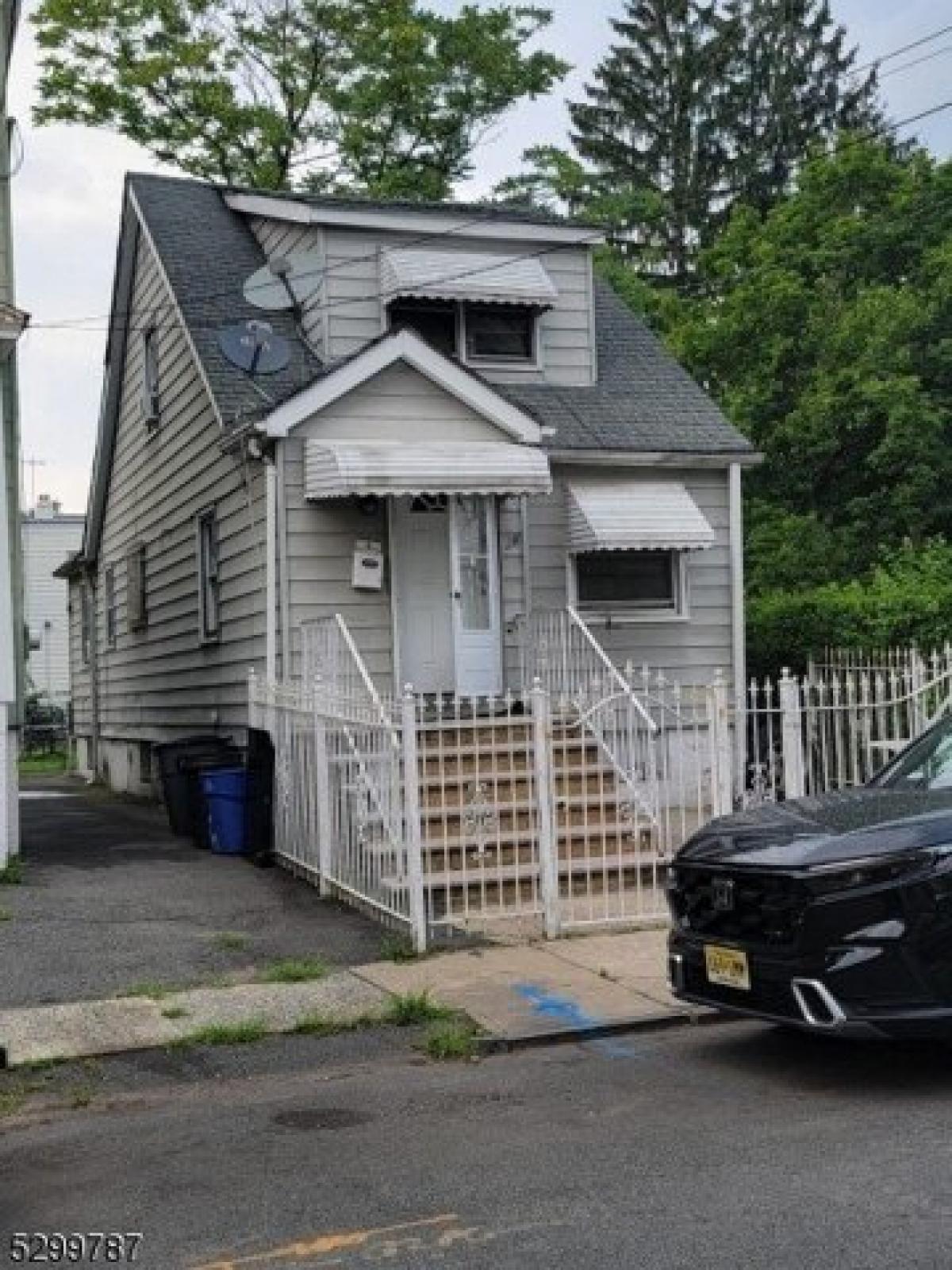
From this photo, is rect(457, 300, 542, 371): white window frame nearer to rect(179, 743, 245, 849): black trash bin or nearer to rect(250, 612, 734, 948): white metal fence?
rect(250, 612, 734, 948): white metal fence

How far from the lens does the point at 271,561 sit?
13625mm

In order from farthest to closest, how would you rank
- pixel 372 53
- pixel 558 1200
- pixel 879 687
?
pixel 372 53
pixel 879 687
pixel 558 1200

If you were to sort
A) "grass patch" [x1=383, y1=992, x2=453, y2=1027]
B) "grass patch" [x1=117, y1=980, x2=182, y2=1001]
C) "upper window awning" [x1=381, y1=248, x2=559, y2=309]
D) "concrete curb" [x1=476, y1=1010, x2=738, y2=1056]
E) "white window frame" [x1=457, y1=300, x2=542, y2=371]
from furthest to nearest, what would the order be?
"white window frame" [x1=457, y1=300, x2=542, y2=371]
"upper window awning" [x1=381, y1=248, x2=559, y2=309]
"grass patch" [x1=117, y1=980, x2=182, y2=1001]
"grass patch" [x1=383, y1=992, x2=453, y2=1027]
"concrete curb" [x1=476, y1=1010, x2=738, y2=1056]

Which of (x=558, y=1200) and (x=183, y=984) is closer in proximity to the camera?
(x=558, y=1200)

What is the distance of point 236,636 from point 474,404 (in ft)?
11.6

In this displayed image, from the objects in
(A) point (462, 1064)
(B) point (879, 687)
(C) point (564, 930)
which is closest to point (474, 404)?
(B) point (879, 687)

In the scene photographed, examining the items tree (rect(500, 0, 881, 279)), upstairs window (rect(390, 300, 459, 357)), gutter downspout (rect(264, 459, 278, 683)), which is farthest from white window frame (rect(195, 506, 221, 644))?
tree (rect(500, 0, 881, 279))

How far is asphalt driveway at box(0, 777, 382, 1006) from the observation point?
850 cm

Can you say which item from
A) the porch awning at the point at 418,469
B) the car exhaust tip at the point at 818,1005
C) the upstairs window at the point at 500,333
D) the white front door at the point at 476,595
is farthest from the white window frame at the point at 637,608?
the car exhaust tip at the point at 818,1005

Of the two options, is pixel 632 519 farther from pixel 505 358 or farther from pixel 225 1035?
pixel 225 1035

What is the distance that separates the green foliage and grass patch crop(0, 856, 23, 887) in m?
9.63

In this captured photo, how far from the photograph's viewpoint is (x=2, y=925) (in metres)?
9.69

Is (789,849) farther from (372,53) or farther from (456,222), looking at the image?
(372,53)

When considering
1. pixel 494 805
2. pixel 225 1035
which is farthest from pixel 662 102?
pixel 225 1035
